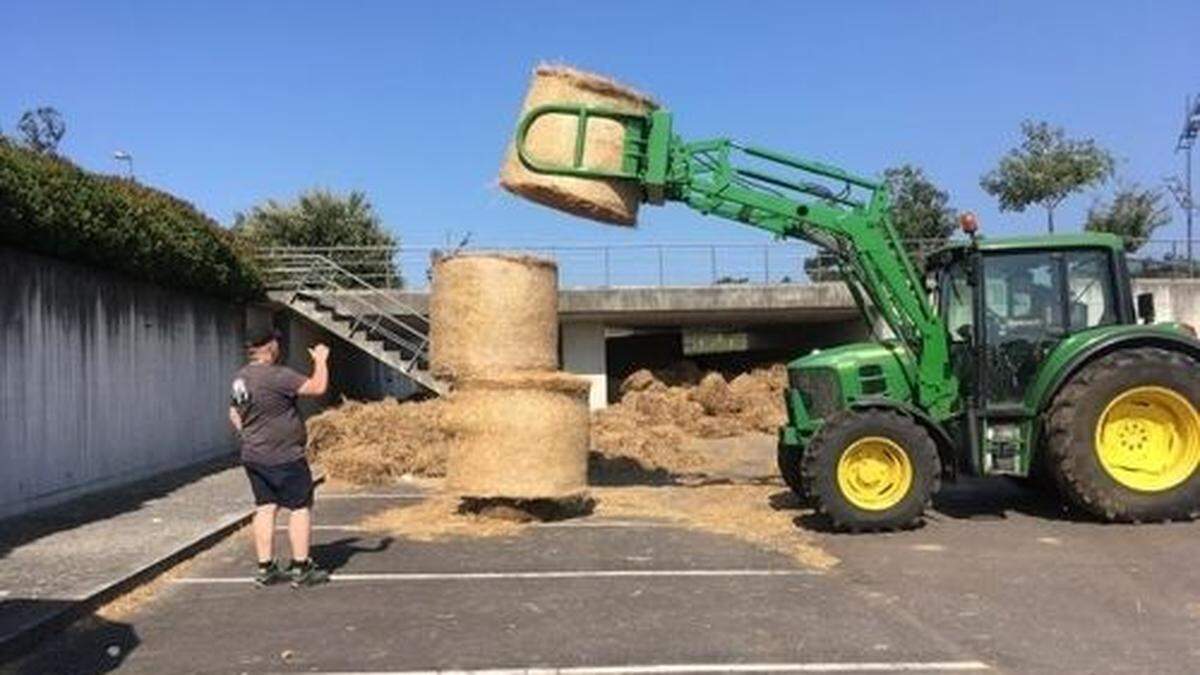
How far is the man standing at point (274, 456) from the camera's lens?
9.98 metres

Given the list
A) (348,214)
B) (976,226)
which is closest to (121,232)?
(976,226)

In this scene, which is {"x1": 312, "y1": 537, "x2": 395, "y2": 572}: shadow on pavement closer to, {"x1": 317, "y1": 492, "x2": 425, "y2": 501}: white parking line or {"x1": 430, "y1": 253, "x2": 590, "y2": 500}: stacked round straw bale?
{"x1": 430, "y1": 253, "x2": 590, "y2": 500}: stacked round straw bale

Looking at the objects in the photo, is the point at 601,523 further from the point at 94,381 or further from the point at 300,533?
the point at 94,381

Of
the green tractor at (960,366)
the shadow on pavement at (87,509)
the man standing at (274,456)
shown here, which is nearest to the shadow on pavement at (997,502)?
the green tractor at (960,366)

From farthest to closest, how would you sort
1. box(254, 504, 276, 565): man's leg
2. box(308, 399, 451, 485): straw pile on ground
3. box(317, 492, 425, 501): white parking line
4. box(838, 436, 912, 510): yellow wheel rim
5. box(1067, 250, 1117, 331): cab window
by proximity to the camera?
box(308, 399, 451, 485): straw pile on ground, box(317, 492, 425, 501): white parking line, box(1067, 250, 1117, 331): cab window, box(838, 436, 912, 510): yellow wheel rim, box(254, 504, 276, 565): man's leg

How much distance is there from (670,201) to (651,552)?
4.25 metres

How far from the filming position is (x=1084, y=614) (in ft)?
27.8

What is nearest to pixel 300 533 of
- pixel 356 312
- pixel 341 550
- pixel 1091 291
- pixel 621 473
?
pixel 341 550

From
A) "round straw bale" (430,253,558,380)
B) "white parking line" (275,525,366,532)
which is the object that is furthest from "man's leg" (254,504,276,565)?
"round straw bale" (430,253,558,380)

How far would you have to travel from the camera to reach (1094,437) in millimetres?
12312

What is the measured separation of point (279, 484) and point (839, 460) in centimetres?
507

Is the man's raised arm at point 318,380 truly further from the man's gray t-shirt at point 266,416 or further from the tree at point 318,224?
the tree at point 318,224

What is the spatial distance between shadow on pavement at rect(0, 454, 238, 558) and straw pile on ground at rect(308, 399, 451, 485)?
198cm

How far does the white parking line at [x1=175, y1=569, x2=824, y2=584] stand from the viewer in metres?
10.1
